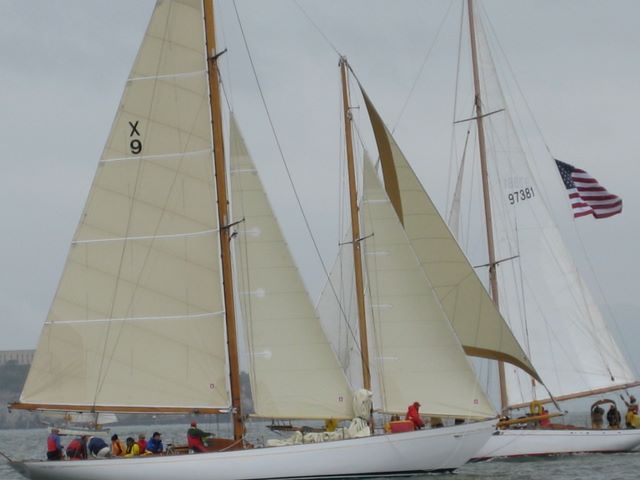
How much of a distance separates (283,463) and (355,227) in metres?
9.02

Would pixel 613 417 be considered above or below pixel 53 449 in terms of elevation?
Answer: above

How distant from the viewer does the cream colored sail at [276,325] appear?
3288cm

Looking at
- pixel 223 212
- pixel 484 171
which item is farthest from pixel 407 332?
pixel 484 171

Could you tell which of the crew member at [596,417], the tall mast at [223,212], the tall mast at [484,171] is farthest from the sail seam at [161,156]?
the crew member at [596,417]

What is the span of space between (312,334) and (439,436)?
4124mm

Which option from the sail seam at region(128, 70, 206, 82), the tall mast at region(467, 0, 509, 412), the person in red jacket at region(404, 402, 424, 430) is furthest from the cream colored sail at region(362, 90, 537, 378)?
the tall mast at region(467, 0, 509, 412)

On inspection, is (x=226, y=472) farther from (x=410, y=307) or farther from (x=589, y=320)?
(x=589, y=320)

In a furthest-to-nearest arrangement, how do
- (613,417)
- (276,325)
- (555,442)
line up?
(613,417) → (555,442) → (276,325)

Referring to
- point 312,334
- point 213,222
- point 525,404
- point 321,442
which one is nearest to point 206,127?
point 213,222

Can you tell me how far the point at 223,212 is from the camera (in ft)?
110

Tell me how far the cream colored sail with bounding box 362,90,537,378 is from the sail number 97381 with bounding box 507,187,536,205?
9.14 m

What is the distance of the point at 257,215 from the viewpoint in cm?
3344

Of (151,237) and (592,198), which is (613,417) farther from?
(151,237)

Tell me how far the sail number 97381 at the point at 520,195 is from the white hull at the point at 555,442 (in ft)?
Answer: 27.8
